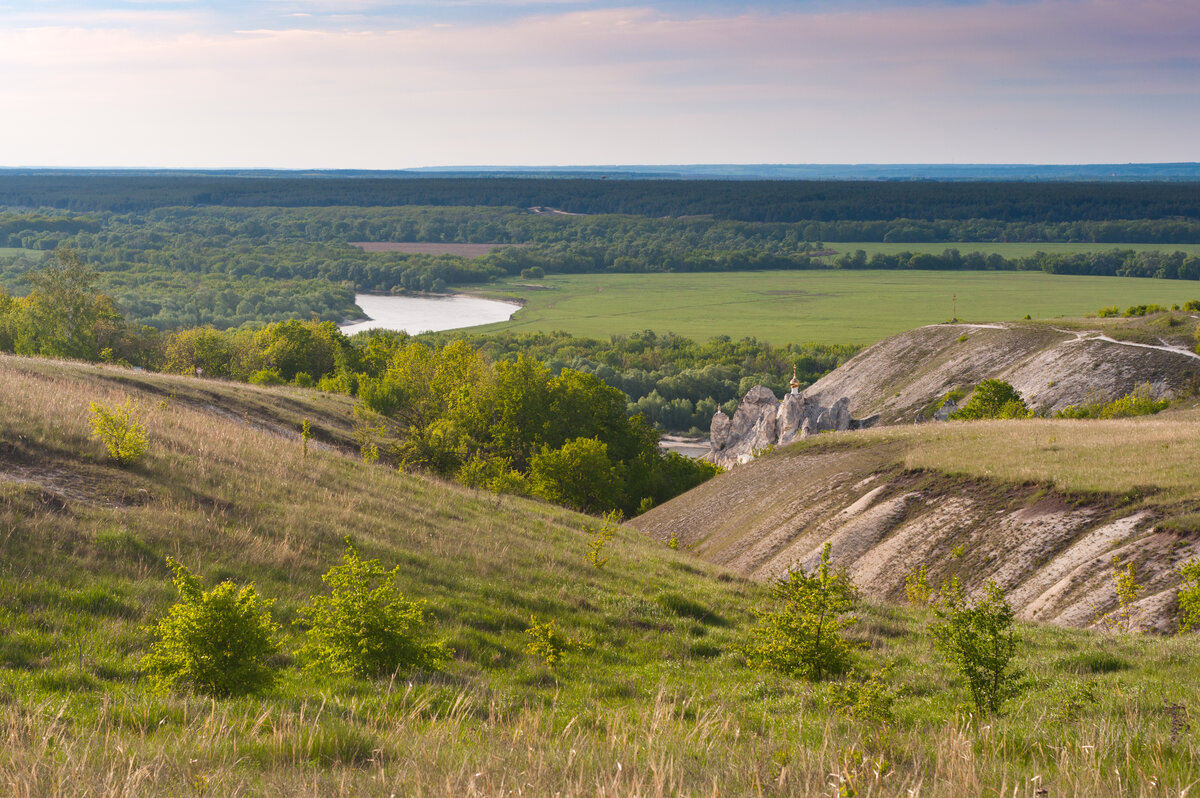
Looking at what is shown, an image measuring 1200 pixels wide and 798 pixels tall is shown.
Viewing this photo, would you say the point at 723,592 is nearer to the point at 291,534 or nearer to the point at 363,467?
the point at 291,534

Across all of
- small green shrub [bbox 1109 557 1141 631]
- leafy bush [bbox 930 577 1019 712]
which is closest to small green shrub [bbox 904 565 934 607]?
small green shrub [bbox 1109 557 1141 631]

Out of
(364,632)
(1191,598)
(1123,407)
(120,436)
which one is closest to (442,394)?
(1123,407)

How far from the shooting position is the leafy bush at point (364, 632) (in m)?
9.39

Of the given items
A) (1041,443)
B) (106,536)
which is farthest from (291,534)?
(1041,443)

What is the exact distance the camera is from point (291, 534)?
Answer: 15.0 m

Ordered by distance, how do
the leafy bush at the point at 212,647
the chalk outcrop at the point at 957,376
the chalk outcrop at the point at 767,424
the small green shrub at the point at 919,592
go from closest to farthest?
the leafy bush at the point at 212,647
the small green shrub at the point at 919,592
the chalk outcrop at the point at 957,376
the chalk outcrop at the point at 767,424

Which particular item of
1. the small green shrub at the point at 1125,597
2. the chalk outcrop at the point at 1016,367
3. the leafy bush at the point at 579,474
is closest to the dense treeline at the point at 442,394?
the leafy bush at the point at 579,474

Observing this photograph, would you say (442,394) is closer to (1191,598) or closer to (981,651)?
(1191,598)

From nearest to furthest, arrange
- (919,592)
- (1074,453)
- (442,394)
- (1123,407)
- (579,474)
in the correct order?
(919,592) < (1074,453) < (1123,407) < (579,474) < (442,394)

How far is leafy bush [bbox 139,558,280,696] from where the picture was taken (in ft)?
26.9

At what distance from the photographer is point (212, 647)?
8258mm

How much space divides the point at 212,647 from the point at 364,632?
64.2 inches

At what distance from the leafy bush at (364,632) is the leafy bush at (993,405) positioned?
51.9 m

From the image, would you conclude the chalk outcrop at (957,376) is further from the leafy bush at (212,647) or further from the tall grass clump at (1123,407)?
the leafy bush at (212,647)
